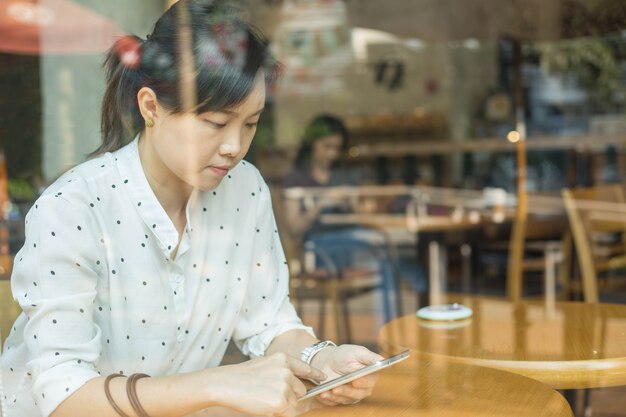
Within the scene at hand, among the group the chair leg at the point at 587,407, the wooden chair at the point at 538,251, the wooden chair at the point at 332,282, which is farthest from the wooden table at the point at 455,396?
the wooden chair at the point at 538,251

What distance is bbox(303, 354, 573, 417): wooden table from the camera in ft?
3.63

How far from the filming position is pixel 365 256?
4.03 m

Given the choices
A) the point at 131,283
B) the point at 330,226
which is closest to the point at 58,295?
the point at 131,283

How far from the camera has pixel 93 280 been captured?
3.79 feet

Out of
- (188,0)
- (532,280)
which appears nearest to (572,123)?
(532,280)

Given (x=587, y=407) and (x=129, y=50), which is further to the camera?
(x=587, y=407)

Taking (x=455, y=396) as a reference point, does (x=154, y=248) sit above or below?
above

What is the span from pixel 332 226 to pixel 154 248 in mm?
2815

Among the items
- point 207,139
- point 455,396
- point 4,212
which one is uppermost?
point 207,139

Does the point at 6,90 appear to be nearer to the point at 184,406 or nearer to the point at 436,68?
the point at 184,406

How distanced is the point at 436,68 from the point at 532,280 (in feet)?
18.5

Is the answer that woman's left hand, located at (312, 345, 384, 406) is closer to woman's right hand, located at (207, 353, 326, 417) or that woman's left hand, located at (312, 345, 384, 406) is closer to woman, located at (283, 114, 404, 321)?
woman's right hand, located at (207, 353, 326, 417)

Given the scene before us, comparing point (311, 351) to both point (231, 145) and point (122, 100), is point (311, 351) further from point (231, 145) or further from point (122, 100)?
point (122, 100)

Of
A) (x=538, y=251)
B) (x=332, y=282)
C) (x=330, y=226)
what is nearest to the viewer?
(x=332, y=282)
